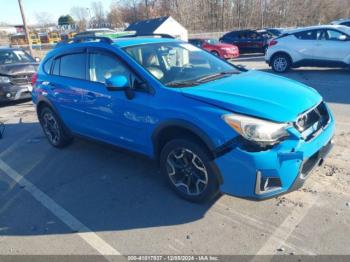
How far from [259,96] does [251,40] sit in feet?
60.6

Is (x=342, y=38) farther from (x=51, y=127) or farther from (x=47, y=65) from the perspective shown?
(x=51, y=127)

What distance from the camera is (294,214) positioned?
3.25 metres

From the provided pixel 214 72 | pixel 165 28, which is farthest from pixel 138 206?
pixel 165 28

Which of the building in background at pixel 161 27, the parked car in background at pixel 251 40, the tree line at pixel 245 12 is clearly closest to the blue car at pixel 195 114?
the parked car in background at pixel 251 40

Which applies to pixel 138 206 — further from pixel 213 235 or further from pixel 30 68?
pixel 30 68

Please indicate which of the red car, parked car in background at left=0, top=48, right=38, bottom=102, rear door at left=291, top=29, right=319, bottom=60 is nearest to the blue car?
parked car in background at left=0, top=48, right=38, bottom=102

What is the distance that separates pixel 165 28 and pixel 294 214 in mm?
25770

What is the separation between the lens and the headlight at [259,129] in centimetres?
285

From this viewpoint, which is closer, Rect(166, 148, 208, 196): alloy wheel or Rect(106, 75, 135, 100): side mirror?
Rect(166, 148, 208, 196): alloy wheel

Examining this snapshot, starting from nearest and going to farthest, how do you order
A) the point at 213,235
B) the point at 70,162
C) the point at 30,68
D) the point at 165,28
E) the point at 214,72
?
the point at 213,235, the point at 214,72, the point at 70,162, the point at 30,68, the point at 165,28

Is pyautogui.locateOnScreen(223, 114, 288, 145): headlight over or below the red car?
over

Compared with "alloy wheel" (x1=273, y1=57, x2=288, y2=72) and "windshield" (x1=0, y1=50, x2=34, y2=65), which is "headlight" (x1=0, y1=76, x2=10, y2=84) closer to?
"windshield" (x1=0, y1=50, x2=34, y2=65)

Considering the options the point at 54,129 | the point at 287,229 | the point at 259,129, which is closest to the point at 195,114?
the point at 259,129

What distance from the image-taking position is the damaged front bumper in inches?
111
